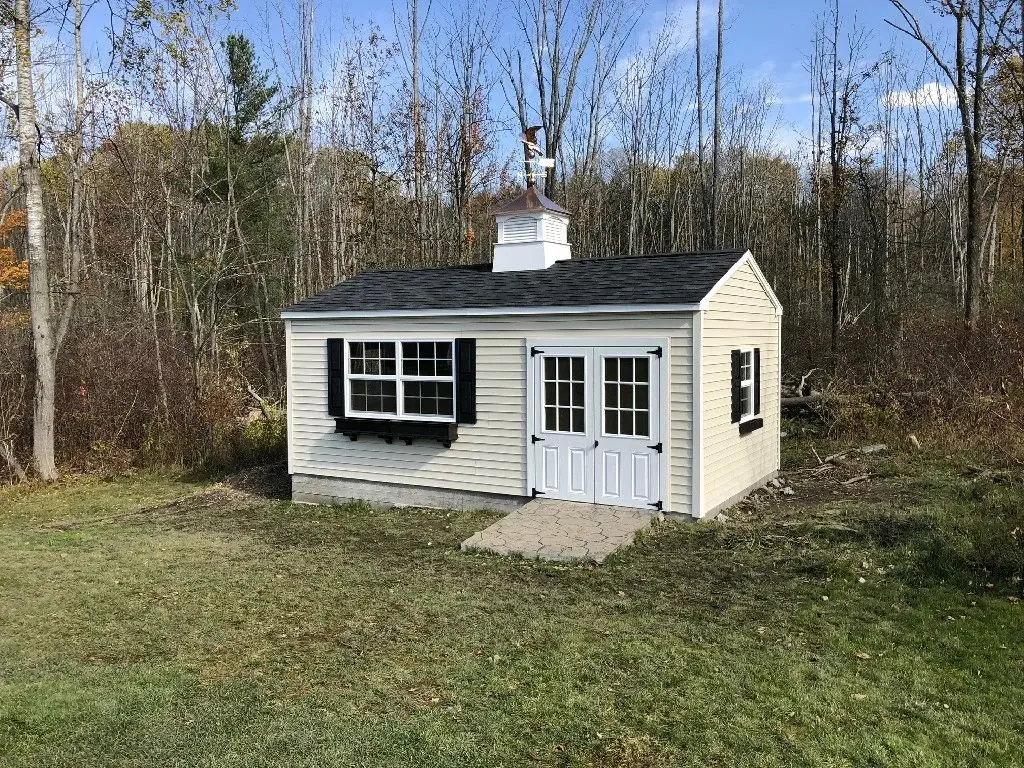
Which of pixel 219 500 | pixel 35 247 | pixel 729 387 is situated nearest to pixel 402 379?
pixel 219 500

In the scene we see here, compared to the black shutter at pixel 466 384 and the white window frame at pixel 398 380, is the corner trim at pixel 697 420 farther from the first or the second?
the white window frame at pixel 398 380

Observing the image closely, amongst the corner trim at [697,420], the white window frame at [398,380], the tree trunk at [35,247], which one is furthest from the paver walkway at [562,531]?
the tree trunk at [35,247]

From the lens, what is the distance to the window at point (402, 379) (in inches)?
380

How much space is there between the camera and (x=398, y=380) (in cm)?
Result: 985

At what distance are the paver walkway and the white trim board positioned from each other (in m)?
2.27

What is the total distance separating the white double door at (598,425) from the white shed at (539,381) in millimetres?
17

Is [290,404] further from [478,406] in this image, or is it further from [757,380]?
[757,380]

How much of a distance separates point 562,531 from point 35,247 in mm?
10002

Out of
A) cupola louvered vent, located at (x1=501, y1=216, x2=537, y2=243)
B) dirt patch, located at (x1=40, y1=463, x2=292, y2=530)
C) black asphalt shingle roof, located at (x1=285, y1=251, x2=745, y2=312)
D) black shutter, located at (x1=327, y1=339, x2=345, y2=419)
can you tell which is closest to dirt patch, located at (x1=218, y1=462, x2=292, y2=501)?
dirt patch, located at (x1=40, y1=463, x2=292, y2=530)

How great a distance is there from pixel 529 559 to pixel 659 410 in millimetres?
2272

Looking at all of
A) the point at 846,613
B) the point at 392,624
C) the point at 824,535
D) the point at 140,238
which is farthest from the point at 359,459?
the point at 140,238

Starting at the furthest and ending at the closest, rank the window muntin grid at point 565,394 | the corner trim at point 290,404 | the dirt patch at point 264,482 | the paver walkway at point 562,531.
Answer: the dirt patch at point 264,482 → the corner trim at point 290,404 → the window muntin grid at point 565,394 → the paver walkway at point 562,531

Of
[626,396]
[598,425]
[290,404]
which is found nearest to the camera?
[626,396]

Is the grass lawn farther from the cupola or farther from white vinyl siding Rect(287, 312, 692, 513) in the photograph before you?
the cupola
